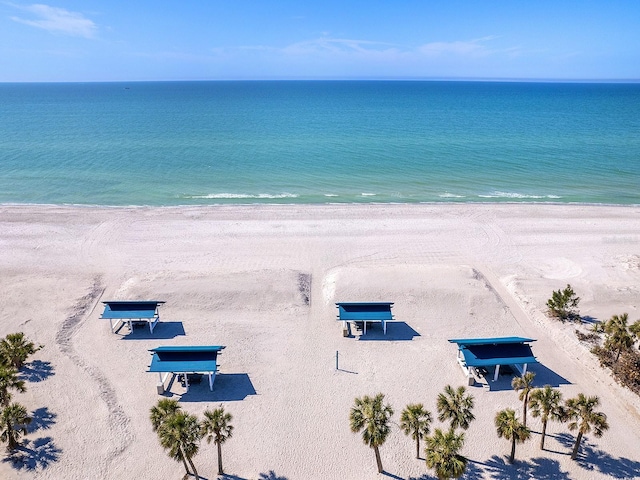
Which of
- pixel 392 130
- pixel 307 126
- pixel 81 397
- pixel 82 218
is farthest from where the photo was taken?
pixel 307 126

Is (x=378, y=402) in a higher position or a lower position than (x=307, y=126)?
lower

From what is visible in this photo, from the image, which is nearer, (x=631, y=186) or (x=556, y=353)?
(x=556, y=353)

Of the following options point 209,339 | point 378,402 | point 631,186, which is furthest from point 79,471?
point 631,186

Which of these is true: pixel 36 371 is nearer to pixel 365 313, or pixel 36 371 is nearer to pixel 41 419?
pixel 41 419

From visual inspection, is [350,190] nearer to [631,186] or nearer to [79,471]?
[631,186]

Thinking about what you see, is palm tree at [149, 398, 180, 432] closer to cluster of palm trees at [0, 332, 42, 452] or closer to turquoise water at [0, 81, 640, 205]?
cluster of palm trees at [0, 332, 42, 452]

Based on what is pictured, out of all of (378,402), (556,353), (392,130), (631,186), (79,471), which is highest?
(392,130)

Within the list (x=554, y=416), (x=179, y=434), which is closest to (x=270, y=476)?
(x=179, y=434)
